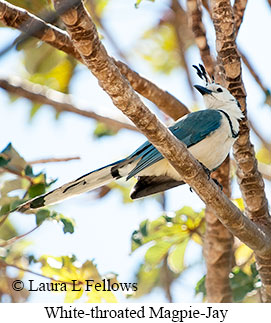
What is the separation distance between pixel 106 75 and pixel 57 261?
203 centimetres

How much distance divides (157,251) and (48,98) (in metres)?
1.82

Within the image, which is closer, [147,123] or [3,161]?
[147,123]

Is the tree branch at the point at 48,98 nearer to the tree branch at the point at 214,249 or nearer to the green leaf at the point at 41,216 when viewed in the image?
the tree branch at the point at 214,249

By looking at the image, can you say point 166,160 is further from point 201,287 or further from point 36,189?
point 201,287

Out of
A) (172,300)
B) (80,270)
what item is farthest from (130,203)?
(80,270)

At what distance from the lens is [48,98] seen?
552cm

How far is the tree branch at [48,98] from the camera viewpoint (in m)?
5.43

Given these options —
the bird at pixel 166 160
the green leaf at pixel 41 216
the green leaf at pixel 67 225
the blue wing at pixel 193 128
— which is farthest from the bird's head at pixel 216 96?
the green leaf at pixel 41 216

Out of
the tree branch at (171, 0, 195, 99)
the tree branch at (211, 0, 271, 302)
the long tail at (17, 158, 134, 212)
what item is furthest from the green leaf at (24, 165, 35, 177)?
the tree branch at (171, 0, 195, 99)

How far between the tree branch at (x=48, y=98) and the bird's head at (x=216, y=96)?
1.00m

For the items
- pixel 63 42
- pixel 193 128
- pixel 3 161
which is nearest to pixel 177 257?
pixel 193 128

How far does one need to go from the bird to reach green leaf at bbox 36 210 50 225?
40 millimetres

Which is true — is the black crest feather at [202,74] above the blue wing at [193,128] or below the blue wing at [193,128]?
above

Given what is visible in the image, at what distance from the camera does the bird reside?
396 centimetres
